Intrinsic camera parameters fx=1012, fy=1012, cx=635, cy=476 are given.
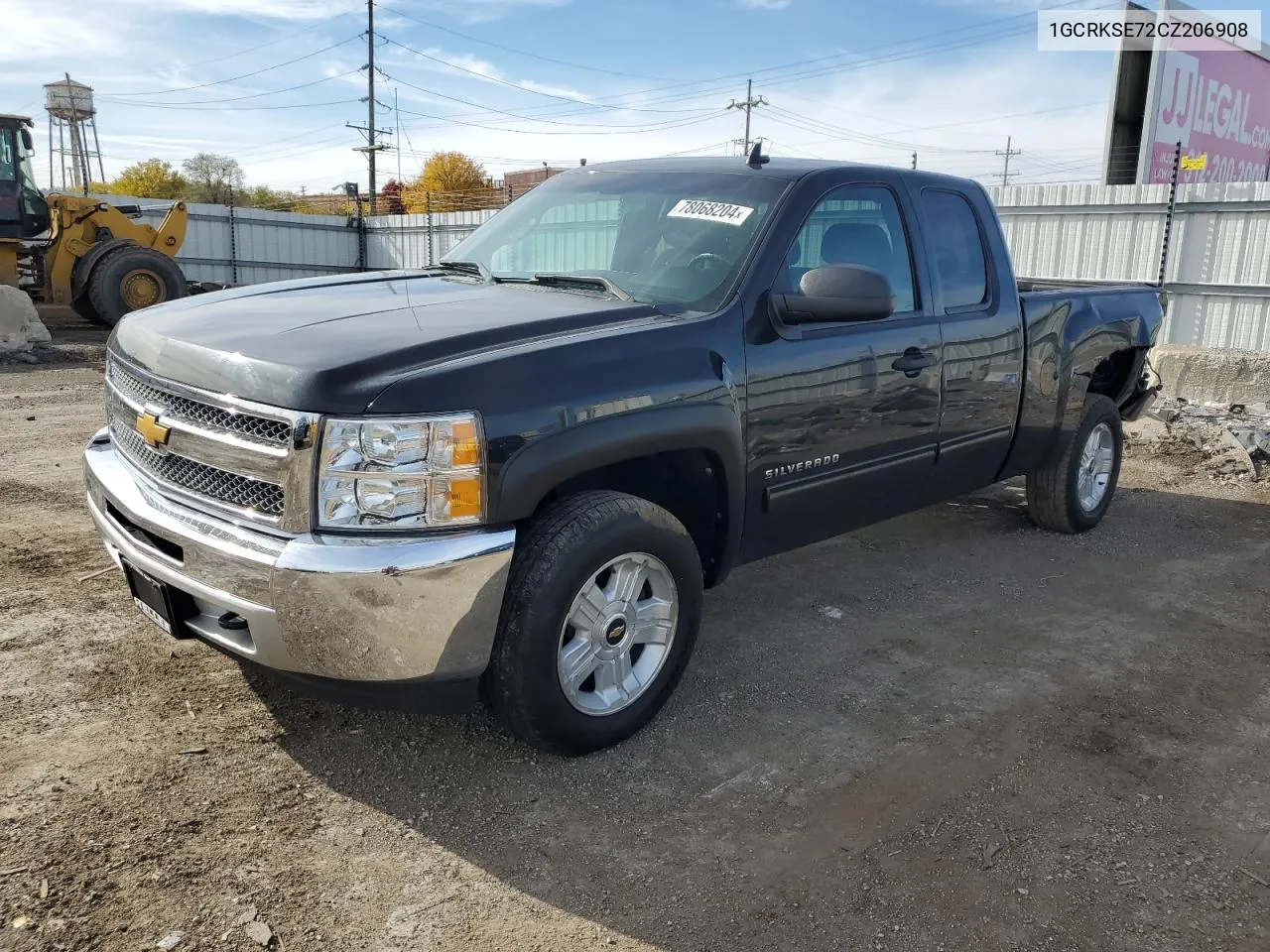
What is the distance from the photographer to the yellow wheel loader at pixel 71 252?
1523cm

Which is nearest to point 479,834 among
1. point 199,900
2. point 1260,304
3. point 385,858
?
point 385,858

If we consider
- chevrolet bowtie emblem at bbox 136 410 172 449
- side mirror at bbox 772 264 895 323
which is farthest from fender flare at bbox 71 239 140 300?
side mirror at bbox 772 264 895 323

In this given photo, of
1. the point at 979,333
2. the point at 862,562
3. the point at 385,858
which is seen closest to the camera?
the point at 385,858

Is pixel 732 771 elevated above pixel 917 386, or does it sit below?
below

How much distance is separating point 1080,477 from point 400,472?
4.58 metres

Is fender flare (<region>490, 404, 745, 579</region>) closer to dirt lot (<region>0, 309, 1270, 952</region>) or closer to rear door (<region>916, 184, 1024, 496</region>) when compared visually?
dirt lot (<region>0, 309, 1270, 952</region>)

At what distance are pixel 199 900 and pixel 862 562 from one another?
147 inches

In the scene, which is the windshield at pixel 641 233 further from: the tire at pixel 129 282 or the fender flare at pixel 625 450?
the tire at pixel 129 282

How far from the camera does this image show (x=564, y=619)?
301cm

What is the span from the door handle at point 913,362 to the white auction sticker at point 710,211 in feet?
2.93

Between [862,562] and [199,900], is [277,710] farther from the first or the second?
[862,562]

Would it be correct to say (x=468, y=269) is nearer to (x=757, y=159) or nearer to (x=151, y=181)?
(x=757, y=159)

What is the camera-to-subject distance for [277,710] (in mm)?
3492

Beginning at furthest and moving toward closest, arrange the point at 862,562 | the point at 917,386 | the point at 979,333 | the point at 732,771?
the point at 862,562
the point at 979,333
the point at 917,386
the point at 732,771
